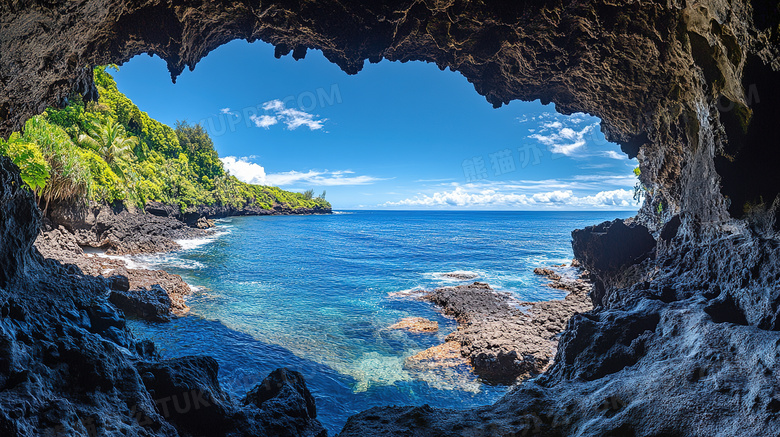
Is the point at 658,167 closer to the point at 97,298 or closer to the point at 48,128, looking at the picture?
the point at 97,298

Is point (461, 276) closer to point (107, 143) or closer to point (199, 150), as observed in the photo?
point (107, 143)

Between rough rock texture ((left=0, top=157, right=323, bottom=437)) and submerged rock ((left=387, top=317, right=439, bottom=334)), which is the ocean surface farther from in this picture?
rough rock texture ((left=0, top=157, right=323, bottom=437))

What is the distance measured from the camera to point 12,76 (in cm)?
531

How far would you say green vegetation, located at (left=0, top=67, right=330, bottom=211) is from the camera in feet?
48.4

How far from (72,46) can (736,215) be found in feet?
40.1

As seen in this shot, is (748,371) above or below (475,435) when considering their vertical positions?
above

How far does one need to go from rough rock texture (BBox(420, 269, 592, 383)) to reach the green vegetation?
12.7 metres

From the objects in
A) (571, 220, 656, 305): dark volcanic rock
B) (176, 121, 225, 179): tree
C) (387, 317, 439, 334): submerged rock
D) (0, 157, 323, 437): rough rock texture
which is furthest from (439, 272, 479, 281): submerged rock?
(176, 121, 225, 179): tree

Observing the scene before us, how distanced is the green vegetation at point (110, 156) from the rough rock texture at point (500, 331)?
41.7ft

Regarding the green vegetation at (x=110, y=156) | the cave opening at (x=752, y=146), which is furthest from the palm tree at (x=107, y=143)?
the cave opening at (x=752, y=146)

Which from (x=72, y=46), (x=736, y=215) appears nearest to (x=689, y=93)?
(x=736, y=215)

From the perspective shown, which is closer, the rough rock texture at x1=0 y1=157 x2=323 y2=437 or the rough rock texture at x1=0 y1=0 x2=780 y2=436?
the rough rock texture at x1=0 y1=157 x2=323 y2=437

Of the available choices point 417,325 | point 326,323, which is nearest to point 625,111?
point 417,325

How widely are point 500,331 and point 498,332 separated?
0.75ft
